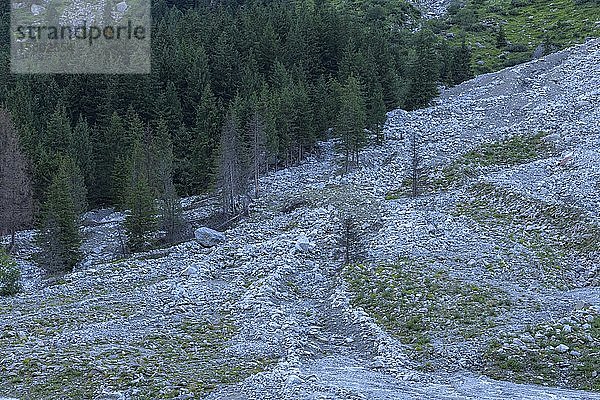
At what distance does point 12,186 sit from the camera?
55062mm

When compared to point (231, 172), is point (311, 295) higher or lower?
lower

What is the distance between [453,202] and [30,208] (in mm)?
32336

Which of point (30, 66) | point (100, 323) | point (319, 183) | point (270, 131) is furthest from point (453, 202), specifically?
point (30, 66)

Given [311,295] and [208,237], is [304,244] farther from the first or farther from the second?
[208,237]

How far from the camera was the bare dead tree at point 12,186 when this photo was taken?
53938 millimetres

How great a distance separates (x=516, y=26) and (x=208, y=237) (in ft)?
303

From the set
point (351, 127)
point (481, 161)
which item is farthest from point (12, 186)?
point (481, 161)

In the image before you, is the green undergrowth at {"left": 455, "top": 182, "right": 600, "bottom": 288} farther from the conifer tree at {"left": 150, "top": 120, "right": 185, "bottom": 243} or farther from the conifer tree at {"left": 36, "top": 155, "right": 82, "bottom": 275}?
the conifer tree at {"left": 36, "top": 155, "right": 82, "bottom": 275}

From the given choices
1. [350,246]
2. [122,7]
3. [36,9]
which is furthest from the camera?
[36,9]

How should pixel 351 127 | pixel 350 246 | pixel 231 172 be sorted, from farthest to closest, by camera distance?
pixel 351 127
pixel 231 172
pixel 350 246

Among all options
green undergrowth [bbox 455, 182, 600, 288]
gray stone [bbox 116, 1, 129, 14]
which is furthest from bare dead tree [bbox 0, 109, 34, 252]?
gray stone [bbox 116, 1, 129, 14]

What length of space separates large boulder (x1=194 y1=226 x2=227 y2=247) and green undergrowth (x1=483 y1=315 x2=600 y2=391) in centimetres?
2646

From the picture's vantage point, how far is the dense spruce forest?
5519 cm

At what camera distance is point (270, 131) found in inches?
2515
